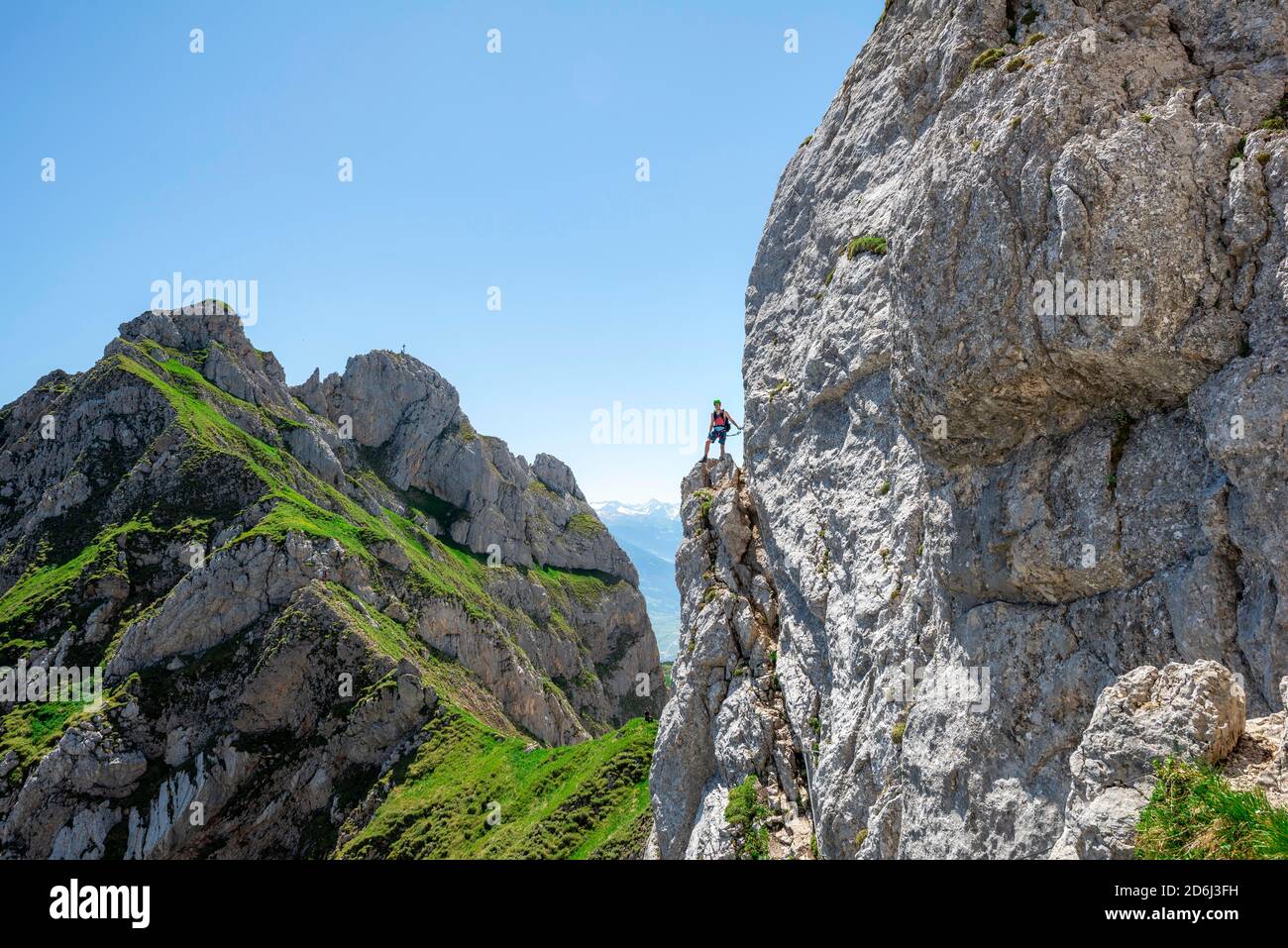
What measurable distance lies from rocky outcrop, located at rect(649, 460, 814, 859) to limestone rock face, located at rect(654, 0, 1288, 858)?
365cm

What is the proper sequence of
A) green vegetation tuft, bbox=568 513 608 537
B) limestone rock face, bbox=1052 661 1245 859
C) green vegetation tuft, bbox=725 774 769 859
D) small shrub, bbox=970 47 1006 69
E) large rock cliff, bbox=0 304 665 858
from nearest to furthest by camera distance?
limestone rock face, bbox=1052 661 1245 859 → small shrub, bbox=970 47 1006 69 → green vegetation tuft, bbox=725 774 769 859 → large rock cliff, bbox=0 304 665 858 → green vegetation tuft, bbox=568 513 608 537

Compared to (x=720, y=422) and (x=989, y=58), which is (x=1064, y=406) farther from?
(x=720, y=422)

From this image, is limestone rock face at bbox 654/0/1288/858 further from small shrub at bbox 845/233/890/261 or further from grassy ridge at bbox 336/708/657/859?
grassy ridge at bbox 336/708/657/859

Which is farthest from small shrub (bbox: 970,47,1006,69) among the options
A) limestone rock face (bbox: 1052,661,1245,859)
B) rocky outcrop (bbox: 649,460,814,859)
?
rocky outcrop (bbox: 649,460,814,859)

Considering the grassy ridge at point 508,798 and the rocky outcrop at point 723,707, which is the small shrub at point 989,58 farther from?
the grassy ridge at point 508,798

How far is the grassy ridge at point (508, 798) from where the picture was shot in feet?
115

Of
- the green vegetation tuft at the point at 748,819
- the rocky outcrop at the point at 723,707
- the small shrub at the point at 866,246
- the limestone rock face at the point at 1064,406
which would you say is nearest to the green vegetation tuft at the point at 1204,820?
the limestone rock face at the point at 1064,406

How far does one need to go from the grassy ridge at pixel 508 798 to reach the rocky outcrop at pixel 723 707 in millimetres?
6546

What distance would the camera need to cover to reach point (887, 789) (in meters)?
16.4

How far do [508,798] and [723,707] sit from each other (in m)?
23.0

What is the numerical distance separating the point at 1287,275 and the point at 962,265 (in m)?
4.85

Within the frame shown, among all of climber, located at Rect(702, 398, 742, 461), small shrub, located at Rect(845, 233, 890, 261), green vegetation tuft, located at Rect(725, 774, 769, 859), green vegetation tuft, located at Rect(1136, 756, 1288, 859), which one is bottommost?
green vegetation tuft, located at Rect(725, 774, 769, 859)

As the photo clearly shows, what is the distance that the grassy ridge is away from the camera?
35000mm
